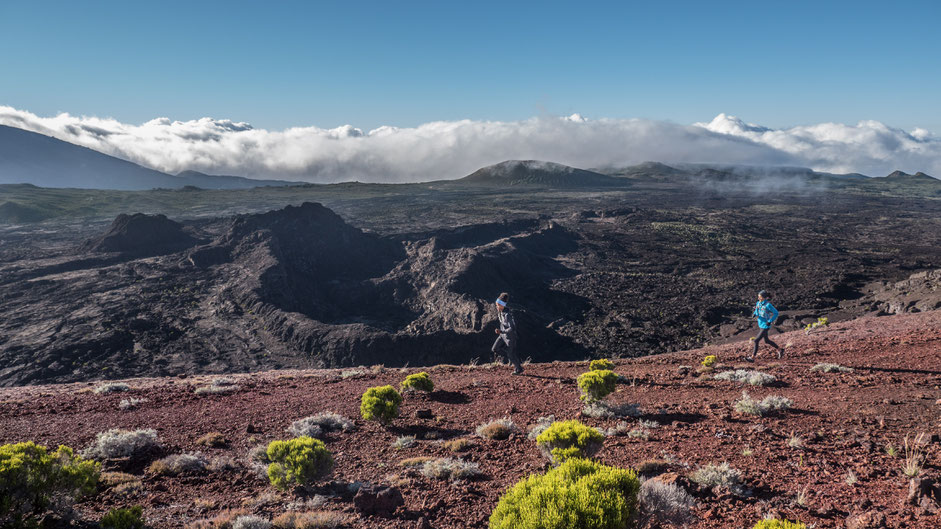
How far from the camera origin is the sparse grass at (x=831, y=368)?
334 inches

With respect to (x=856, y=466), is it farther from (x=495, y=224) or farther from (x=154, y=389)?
(x=495, y=224)

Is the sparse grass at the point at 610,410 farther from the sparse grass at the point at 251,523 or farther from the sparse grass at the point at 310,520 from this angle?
the sparse grass at the point at 251,523

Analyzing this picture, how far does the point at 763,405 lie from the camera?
649 cm

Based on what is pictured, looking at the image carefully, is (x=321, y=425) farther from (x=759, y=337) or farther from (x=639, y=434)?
(x=759, y=337)

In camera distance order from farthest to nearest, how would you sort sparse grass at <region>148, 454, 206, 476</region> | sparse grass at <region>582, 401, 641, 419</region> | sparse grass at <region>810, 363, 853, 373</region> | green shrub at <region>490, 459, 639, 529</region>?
sparse grass at <region>810, 363, 853, 373</region> < sparse grass at <region>582, 401, 641, 419</region> < sparse grass at <region>148, 454, 206, 476</region> < green shrub at <region>490, 459, 639, 529</region>

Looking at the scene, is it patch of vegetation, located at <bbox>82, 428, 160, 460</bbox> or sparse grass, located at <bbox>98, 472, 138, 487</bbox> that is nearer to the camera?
sparse grass, located at <bbox>98, 472, 138, 487</bbox>

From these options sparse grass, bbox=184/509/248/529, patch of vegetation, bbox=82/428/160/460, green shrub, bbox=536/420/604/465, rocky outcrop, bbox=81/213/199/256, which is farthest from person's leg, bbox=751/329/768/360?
rocky outcrop, bbox=81/213/199/256

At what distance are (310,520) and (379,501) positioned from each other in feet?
2.39

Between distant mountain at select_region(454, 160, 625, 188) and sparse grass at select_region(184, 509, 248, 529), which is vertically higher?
distant mountain at select_region(454, 160, 625, 188)

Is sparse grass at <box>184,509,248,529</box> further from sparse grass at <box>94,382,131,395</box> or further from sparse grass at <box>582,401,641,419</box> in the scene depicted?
sparse grass at <box>94,382,131,395</box>

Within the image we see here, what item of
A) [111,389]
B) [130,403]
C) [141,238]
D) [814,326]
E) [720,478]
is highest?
[141,238]

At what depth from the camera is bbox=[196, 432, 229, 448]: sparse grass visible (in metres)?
6.88

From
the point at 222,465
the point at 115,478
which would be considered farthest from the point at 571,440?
the point at 115,478

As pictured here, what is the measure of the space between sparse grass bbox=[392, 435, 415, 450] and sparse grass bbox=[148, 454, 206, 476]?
264 cm
